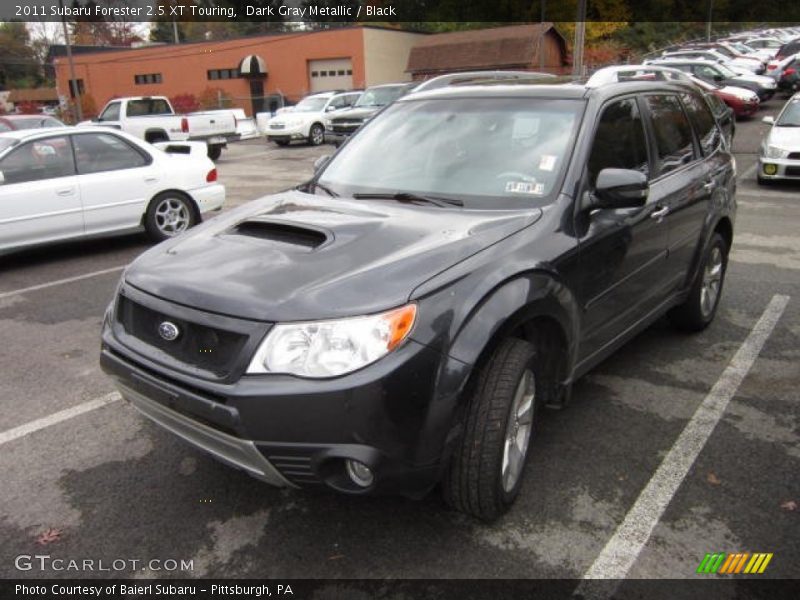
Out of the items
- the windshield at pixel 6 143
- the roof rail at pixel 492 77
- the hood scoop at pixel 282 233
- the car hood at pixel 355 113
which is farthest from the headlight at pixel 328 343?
the car hood at pixel 355 113

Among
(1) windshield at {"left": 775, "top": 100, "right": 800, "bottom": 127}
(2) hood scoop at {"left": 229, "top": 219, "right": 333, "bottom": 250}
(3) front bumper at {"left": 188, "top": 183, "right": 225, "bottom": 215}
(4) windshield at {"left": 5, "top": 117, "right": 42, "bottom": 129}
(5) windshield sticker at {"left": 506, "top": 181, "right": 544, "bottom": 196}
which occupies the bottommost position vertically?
(3) front bumper at {"left": 188, "top": 183, "right": 225, "bottom": 215}

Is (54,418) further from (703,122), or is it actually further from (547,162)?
(703,122)

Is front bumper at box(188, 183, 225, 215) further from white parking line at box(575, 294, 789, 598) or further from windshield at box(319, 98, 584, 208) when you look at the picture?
white parking line at box(575, 294, 789, 598)

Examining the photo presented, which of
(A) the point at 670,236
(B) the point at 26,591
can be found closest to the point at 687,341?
(A) the point at 670,236

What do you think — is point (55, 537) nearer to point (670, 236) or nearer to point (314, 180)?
point (314, 180)

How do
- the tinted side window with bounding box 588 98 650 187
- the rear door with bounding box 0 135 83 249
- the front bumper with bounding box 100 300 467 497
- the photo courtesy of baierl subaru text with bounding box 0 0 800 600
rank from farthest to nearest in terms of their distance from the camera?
the rear door with bounding box 0 135 83 249 → the tinted side window with bounding box 588 98 650 187 → the photo courtesy of baierl subaru text with bounding box 0 0 800 600 → the front bumper with bounding box 100 300 467 497

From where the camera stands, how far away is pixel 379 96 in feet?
66.3

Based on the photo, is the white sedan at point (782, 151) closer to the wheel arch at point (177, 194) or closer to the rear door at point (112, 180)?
the wheel arch at point (177, 194)

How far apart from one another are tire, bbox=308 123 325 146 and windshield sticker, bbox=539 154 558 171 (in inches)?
805

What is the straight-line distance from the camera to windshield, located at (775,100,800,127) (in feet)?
37.5

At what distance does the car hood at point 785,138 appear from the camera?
10.9 meters

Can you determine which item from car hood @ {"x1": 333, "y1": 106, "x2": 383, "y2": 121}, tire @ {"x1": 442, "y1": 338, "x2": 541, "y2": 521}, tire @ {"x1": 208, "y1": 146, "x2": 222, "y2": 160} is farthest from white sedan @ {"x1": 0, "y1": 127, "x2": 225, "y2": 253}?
tire @ {"x1": 208, "y1": 146, "x2": 222, "y2": 160}

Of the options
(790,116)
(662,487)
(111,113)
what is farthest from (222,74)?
(662,487)

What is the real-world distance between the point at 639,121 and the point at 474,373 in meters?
2.21
